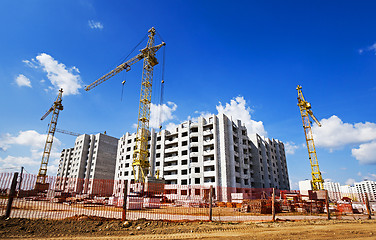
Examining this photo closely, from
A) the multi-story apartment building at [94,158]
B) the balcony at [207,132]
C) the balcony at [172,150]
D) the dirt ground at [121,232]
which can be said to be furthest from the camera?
the multi-story apartment building at [94,158]

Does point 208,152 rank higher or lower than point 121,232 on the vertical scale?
higher

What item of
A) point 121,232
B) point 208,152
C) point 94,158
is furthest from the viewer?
point 94,158

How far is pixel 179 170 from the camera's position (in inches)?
1943

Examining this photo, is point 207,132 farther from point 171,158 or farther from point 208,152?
point 171,158

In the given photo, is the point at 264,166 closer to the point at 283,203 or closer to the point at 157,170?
the point at 157,170

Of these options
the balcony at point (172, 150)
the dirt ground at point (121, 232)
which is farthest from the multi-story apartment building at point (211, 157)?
the dirt ground at point (121, 232)

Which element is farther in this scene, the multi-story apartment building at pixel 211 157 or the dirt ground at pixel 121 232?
the multi-story apartment building at pixel 211 157

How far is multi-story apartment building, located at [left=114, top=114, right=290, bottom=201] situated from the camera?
44500 mm

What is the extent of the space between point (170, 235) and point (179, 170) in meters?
42.9

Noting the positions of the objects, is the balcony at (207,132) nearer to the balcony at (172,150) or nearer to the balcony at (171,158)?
the balcony at (172,150)

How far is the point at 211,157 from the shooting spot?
47.1 meters

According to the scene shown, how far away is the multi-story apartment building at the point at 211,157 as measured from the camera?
44.5 metres

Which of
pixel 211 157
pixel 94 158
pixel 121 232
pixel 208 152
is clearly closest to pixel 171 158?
pixel 208 152

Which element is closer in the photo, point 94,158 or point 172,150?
point 172,150
